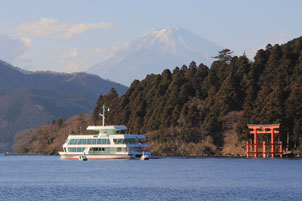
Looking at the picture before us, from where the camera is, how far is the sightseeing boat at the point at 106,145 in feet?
430

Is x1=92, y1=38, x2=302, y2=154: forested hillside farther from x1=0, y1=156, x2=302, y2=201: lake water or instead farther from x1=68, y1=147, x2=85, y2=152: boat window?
x1=0, y1=156, x2=302, y2=201: lake water

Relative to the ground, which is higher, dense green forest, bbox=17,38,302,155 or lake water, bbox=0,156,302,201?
dense green forest, bbox=17,38,302,155

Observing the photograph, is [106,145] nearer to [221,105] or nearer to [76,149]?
[76,149]

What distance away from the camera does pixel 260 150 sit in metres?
135

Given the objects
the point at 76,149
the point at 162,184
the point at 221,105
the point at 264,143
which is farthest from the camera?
the point at 221,105

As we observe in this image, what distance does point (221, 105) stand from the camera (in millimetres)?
152375

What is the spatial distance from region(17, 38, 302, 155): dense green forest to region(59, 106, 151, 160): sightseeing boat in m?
20.6

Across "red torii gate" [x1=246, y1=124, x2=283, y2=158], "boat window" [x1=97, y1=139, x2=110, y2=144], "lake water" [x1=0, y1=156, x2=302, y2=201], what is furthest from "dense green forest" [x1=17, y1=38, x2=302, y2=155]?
"lake water" [x1=0, y1=156, x2=302, y2=201]

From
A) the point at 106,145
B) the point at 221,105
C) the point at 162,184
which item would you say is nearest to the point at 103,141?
the point at 106,145

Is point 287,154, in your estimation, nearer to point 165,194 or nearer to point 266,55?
point 266,55

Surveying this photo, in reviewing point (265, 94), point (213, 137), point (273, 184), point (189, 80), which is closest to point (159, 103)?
point (189, 80)

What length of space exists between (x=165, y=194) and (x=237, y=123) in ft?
264

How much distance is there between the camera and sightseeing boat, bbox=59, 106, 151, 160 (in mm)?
131000

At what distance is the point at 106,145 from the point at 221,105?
32389 millimetres
